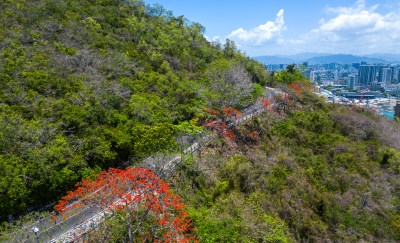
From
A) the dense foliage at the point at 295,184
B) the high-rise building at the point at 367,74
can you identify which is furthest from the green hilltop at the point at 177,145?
the high-rise building at the point at 367,74

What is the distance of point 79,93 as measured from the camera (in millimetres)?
20234

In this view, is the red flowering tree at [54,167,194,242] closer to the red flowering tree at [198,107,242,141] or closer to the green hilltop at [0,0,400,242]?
the green hilltop at [0,0,400,242]

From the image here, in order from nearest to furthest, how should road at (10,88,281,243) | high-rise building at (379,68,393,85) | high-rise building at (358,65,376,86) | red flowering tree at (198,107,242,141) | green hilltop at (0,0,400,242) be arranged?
road at (10,88,281,243)
green hilltop at (0,0,400,242)
red flowering tree at (198,107,242,141)
high-rise building at (358,65,376,86)
high-rise building at (379,68,393,85)

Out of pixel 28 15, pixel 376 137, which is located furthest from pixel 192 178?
pixel 28 15

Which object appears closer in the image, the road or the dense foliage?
the road

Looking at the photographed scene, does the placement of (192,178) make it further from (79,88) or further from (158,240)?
(79,88)

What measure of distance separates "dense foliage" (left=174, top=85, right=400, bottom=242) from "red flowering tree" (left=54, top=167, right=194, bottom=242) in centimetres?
153

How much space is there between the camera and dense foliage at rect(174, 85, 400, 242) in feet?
48.3

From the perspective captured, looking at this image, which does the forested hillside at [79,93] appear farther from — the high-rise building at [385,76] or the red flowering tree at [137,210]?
the high-rise building at [385,76]

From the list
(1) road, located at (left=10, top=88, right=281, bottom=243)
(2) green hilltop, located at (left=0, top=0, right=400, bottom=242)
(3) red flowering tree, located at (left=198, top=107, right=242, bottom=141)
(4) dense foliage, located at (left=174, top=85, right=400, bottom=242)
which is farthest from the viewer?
(3) red flowering tree, located at (left=198, top=107, right=242, bottom=141)

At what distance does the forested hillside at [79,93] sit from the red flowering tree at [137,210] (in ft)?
9.61

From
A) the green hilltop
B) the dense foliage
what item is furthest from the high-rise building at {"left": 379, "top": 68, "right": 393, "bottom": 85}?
the dense foliage

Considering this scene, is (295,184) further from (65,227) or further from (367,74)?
(367,74)

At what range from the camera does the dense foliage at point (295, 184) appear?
14712 millimetres
